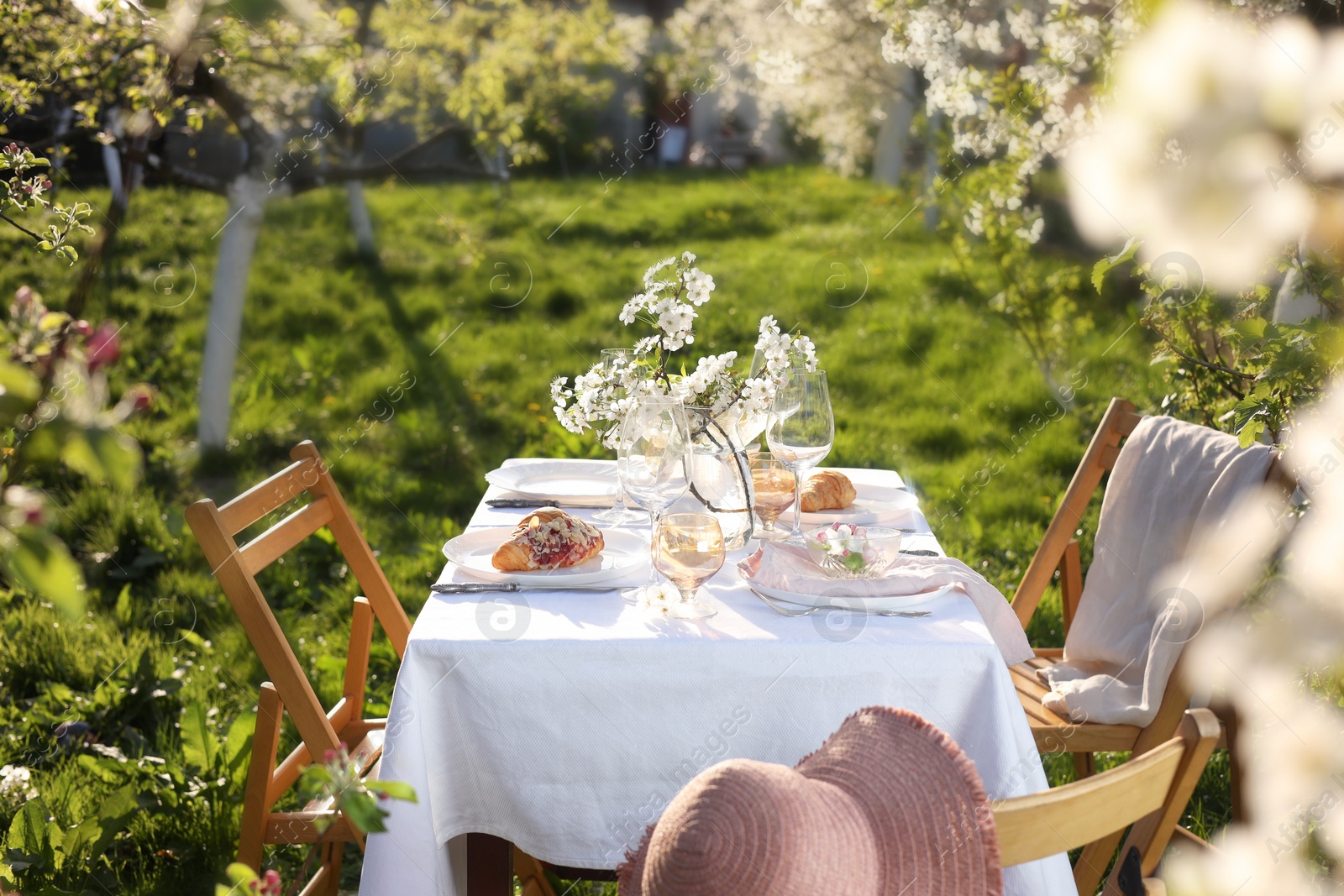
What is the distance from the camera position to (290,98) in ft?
19.3

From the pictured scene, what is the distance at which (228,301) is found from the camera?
471 cm

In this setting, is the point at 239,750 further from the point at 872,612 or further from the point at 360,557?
the point at 872,612

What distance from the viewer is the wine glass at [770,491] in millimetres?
2023

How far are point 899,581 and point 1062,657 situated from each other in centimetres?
97

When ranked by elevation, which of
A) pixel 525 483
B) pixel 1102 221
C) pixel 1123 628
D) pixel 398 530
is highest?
pixel 1102 221

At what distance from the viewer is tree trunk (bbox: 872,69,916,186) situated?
349 inches

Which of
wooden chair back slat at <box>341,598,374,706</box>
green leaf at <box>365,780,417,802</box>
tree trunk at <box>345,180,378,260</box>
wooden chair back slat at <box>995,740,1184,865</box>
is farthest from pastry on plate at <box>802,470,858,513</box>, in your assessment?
tree trunk at <box>345,180,378,260</box>

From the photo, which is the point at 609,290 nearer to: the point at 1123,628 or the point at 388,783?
the point at 1123,628

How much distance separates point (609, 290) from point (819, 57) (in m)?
2.55

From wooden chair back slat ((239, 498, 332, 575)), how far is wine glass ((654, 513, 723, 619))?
0.69 metres

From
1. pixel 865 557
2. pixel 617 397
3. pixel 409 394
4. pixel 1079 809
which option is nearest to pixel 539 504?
pixel 617 397

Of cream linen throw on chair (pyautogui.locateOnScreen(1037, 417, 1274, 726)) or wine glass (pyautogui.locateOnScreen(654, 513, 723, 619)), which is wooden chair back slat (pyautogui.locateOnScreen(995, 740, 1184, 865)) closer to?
wine glass (pyautogui.locateOnScreen(654, 513, 723, 619))

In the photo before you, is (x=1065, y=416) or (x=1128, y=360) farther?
(x=1128, y=360)

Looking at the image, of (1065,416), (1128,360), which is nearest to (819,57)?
(1128,360)
